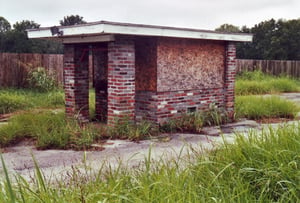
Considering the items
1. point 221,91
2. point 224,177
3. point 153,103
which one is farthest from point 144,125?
point 224,177

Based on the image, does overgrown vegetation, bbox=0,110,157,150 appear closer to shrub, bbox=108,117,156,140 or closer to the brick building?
shrub, bbox=108,117,156,140

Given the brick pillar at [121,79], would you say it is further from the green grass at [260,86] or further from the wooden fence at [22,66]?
the wooden fence at [22,66]

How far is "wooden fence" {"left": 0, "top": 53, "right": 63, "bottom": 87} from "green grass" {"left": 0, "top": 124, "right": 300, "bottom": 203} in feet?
45.5

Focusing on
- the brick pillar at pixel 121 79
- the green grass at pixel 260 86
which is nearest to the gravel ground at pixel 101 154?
the brick pillar at pixel 121 79

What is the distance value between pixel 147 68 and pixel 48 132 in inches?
102

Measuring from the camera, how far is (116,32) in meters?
7.95

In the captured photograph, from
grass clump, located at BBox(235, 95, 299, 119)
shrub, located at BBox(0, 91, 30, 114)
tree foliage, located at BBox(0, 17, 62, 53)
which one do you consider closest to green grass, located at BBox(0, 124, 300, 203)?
grass clump, located at BBox(235, 95, 299, 119)

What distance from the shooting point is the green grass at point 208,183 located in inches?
137

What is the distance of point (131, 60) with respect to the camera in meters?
8.77

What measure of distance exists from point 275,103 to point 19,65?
1091 centimetres

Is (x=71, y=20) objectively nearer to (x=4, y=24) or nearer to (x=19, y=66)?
(x=4, y=24)

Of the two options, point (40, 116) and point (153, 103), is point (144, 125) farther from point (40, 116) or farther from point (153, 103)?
point (40, 116)

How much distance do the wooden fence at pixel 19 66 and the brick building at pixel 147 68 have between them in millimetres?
7678

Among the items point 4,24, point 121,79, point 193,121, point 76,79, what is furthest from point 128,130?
point 4,24
